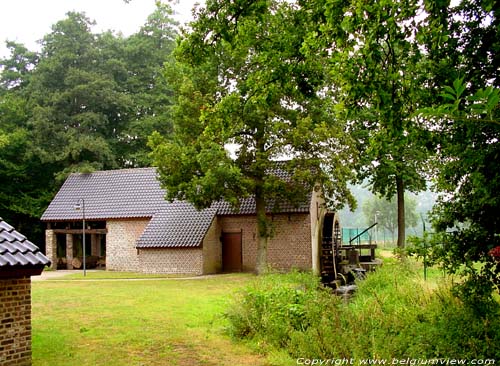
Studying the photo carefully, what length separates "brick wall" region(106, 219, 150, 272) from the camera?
90.7 ft

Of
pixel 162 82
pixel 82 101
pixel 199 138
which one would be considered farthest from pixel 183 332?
pixel 162 82

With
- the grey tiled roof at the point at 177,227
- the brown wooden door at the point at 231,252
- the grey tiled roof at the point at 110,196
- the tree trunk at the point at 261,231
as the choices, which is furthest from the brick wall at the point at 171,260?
the tree trunk at the point at 261,231

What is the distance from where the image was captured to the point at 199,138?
2062cm

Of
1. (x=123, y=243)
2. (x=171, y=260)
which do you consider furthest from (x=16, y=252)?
(x=123, y=243)

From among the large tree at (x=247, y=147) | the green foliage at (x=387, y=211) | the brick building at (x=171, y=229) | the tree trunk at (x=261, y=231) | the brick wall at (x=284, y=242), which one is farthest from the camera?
the green foliage at (x=387, y=211)

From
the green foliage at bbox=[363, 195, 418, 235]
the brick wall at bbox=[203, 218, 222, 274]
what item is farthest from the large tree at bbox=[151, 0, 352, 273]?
the green foliage at bbox=[363, 195, 418, 235]

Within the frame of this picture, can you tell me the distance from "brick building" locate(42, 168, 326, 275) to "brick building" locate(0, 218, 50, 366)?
53.3ft

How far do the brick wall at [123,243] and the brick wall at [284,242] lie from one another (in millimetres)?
5677

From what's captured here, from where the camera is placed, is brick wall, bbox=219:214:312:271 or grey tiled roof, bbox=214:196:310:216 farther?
brick wall, bbox=219:214:312:271

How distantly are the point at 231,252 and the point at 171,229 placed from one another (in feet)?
10.3

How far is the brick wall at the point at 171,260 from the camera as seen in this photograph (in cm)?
2450

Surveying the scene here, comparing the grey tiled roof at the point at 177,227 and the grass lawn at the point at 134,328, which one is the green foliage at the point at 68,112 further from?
the grass lawn at the point at 134,328

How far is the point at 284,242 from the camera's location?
2481 centimetres

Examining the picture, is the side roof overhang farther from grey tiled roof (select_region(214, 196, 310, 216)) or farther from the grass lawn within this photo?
grey tiled roof (select_region(214, 196, 310, 216))
